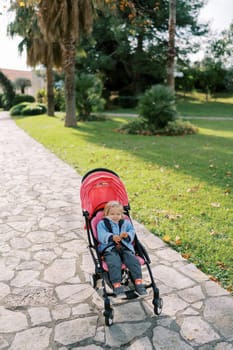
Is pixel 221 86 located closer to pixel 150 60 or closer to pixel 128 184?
pixel 150 60

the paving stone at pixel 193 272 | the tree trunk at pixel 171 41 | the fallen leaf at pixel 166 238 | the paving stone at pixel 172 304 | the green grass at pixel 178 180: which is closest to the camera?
the paving stone at pixel 172 304

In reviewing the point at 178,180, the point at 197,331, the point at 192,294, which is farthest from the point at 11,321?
the point at 178,180

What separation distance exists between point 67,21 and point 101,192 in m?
13.6

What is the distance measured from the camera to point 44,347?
2.91 meters

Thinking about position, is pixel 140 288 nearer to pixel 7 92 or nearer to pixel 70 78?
pixel 70 78

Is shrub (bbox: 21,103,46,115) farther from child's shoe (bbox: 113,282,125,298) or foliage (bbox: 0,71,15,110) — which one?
child's shoe (bbox: 113,282,125,298)

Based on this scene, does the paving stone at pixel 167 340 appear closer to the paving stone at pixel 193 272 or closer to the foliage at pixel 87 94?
the paving stone at pixel 193 272

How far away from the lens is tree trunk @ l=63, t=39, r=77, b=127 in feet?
56.3

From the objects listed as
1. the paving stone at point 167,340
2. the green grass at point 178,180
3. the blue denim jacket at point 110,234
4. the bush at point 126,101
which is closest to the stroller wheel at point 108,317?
the paving stone at point 167,340

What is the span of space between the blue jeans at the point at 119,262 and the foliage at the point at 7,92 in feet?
122

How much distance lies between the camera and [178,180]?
778cm

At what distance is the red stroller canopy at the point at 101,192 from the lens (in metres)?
4.18

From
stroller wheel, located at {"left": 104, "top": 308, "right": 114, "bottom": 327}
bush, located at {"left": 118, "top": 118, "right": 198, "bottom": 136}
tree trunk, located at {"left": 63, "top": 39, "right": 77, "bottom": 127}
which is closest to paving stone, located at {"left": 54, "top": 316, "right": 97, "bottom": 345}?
stroller wheel, located at {"left": 104, "top": 308, "right": 114, "bottom": 327}

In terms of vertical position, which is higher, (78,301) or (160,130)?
(160,130)
